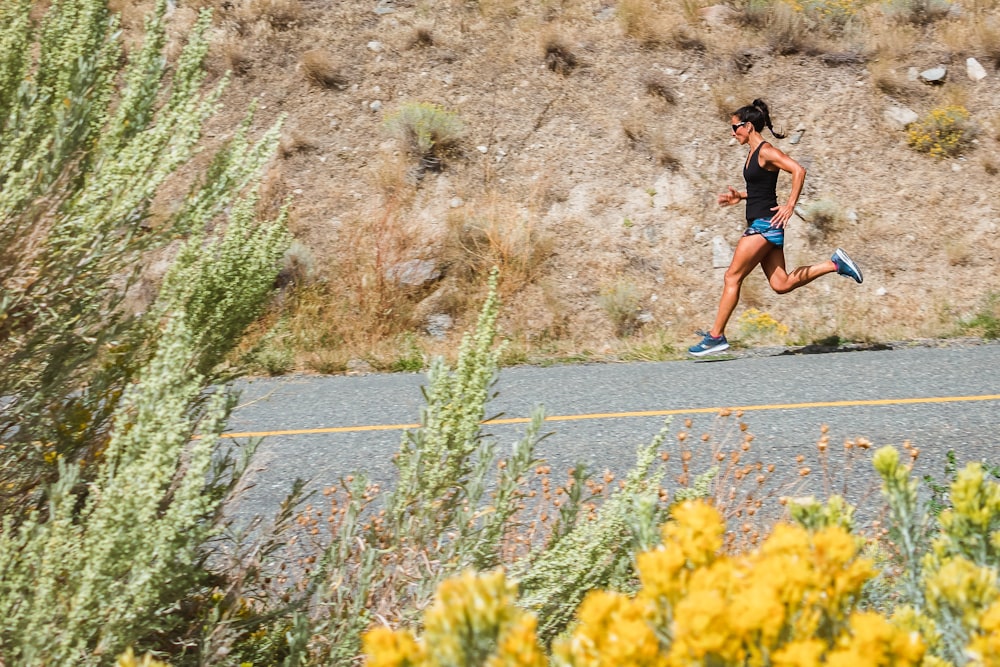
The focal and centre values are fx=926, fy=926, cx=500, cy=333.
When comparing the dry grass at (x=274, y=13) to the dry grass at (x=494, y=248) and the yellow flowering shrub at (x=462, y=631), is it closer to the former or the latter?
the dry grass at (x=494, y=248)

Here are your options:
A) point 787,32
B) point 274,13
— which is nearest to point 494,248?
point 274,13

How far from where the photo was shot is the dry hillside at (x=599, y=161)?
1079 centimetres

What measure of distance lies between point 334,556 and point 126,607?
664 millimetres

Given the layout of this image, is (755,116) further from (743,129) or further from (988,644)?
(988,644)

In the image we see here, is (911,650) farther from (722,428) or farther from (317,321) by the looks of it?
(317,321)

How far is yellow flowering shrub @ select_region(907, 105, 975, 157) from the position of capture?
13.0 metres

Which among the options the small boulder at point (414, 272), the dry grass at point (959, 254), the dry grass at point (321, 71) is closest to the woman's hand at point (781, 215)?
the small boulder at point (414, 272)

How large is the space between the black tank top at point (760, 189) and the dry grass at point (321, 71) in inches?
302

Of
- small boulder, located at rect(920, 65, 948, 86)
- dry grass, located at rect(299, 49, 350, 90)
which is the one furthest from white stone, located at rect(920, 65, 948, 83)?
dry grass, located at rect(299, 49, 350, 90)

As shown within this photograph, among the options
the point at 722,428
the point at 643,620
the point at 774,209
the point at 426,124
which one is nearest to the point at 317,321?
the point at 426,124

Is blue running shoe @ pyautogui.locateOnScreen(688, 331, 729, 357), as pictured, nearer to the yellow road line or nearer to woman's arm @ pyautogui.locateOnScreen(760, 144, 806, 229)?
woman's arm @ pyautogui.locateOnScreen(760, 144, 806, 229)

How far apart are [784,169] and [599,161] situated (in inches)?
207

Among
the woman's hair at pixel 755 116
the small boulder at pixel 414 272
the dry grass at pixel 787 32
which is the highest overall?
the woman's hair at pixel 755 116

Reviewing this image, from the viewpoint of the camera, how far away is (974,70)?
1373cm
